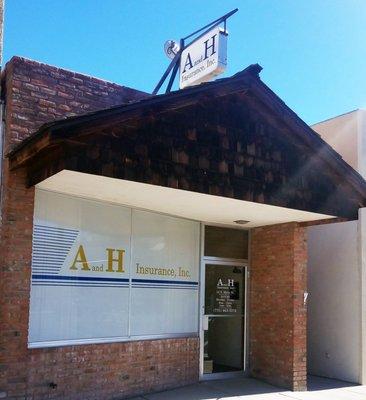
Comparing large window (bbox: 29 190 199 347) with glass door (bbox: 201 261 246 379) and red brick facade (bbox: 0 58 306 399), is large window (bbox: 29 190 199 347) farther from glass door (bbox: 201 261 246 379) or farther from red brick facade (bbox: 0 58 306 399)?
glass door (bbox: 201 261 246 379)

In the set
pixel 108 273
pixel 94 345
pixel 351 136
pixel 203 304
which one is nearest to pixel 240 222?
pixel 203 304

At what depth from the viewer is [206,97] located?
24.1ft

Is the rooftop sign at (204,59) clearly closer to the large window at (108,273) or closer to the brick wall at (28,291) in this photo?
the brick wall at (28,291)

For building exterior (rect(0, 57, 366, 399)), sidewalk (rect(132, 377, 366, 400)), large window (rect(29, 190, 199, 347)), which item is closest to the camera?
building exterior (rect(0, 57, 366, 399))

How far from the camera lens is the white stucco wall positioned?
35.5ft

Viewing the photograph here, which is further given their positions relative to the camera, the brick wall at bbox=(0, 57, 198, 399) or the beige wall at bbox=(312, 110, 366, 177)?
the beige wall at bbox=(312, 110, 366, 177)

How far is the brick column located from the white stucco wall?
170cm

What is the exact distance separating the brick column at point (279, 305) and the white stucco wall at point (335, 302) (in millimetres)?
1705

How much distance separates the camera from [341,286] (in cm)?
1120

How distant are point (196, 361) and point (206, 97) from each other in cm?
460

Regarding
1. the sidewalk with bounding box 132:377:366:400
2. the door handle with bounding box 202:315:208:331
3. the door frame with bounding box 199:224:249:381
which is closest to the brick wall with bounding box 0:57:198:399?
the sidewalk with bounding box 132:377:366:400

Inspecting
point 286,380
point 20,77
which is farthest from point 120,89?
point 286,380

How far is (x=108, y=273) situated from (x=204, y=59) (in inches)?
164

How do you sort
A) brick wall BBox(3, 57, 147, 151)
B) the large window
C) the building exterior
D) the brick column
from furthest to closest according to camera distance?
the brick column → the large window → brick wall BBox(3, 57, 147, 151) → the building exterior
